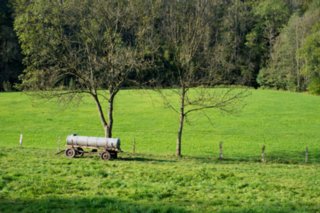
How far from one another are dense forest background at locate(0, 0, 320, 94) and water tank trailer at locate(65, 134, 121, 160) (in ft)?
163

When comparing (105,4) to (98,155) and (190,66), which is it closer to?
(190,66)

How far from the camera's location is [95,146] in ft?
78.4

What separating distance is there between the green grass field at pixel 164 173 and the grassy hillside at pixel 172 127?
5.9 inches

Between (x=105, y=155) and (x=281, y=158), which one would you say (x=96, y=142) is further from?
(x=281, y=158)

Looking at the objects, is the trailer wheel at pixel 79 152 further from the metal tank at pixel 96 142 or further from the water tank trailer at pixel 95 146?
the metal tank at pixel 96 142

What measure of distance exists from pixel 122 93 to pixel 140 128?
39689mm

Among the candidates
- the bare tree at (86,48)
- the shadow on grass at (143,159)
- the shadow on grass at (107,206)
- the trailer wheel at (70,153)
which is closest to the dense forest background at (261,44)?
the bare tree at (86,48)

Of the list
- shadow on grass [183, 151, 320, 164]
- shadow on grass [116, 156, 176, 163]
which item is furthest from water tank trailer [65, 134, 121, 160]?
shadow on grass [183, 151, 320, 164]

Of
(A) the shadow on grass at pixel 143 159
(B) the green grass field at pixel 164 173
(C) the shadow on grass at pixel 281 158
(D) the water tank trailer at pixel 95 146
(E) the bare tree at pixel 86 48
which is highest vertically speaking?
(E) the bare tree at pixel 86 48

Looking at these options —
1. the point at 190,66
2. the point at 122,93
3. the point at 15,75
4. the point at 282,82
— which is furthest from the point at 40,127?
the point at 282,82

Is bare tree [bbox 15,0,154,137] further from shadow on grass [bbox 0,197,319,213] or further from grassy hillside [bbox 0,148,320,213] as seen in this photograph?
shadow on grass [bbox 0,197,319,213]

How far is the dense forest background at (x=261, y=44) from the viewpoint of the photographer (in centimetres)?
8550

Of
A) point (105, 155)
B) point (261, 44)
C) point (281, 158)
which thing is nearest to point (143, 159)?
point (105, 155)

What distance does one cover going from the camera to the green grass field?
40.6 feet
